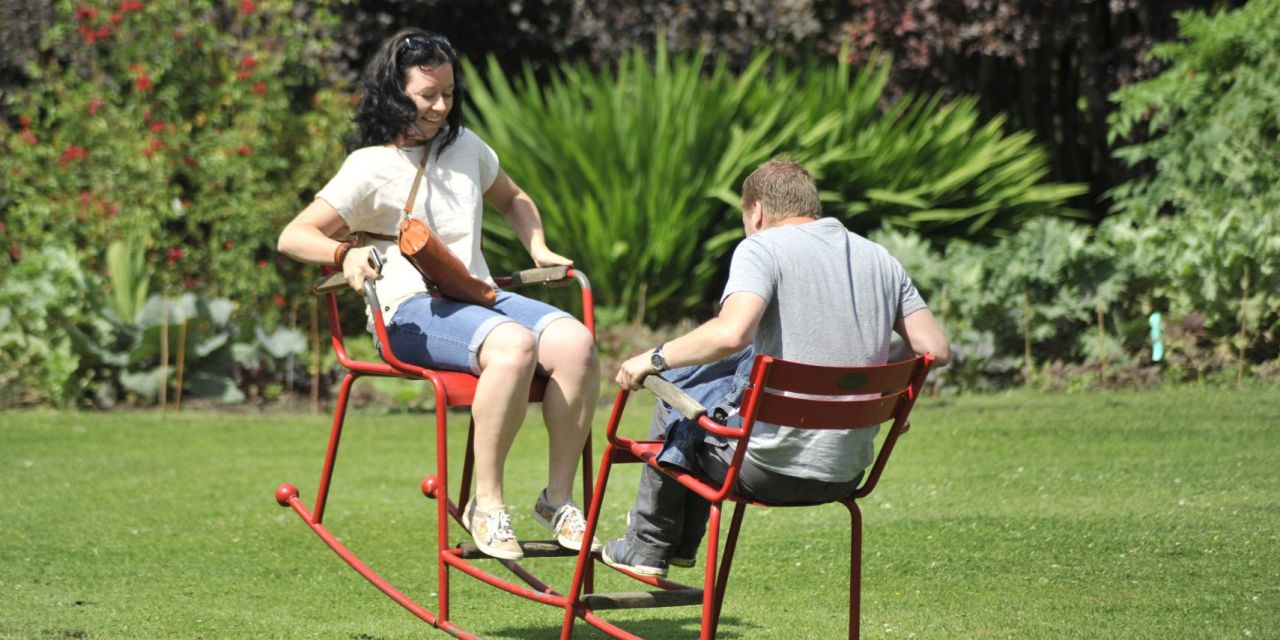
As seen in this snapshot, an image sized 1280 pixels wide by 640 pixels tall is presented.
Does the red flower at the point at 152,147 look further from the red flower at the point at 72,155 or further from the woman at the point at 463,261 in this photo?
the woman at the point at 463,261

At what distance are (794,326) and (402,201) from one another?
55.3 inches

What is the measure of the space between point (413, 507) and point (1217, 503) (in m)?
3.14

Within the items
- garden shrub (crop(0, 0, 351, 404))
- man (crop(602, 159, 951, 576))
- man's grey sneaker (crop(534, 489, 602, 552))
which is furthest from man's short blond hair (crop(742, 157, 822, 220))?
garden shrub (crop(0, 0, 351, 404))

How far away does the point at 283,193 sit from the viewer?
1078 centimetres

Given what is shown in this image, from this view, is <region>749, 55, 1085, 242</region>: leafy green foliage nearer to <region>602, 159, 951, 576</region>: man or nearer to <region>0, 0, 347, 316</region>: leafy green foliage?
<region>0, 0, 347, 316</region>: leafy green foliage

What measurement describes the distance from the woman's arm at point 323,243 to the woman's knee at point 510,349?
0.34 metres

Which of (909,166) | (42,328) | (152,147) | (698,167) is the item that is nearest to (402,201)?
(42,328)

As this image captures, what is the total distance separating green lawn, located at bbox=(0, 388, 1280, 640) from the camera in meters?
4.48

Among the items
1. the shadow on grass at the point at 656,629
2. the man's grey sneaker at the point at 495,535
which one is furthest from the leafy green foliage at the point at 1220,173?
the man's grey sneaker at the point at 495,535

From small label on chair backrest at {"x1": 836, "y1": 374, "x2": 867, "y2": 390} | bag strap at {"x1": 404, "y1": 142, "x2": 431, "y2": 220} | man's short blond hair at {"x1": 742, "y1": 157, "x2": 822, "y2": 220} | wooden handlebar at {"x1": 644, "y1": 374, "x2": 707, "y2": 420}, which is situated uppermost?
man's short blond hair at {"x1": 742, "y1": 157, "x2": 822, "y2": 220}

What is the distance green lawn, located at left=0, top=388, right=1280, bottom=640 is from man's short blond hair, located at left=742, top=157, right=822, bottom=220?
4.38ft

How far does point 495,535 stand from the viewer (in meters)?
4.00

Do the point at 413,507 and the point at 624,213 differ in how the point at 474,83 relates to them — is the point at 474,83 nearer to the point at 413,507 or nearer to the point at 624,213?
the point at 624,213

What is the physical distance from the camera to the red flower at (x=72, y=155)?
10367 millimetres
